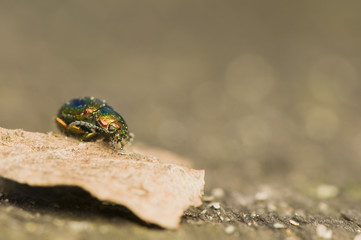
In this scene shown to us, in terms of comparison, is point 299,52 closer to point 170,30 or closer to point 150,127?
point 170,30

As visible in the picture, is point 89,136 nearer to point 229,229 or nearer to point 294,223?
point 229,229

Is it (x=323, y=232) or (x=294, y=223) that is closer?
(x=323, y=232)

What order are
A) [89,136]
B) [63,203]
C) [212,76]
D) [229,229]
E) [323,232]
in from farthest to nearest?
[212,76]
[89,136]
[323,232]
[229,229]
[63,203]

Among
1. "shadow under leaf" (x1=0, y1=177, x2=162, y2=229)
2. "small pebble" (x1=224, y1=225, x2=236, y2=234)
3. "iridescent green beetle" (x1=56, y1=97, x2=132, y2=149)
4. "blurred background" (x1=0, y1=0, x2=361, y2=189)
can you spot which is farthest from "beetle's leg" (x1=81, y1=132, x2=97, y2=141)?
"blurred background" (x1=0, y1=0, x2=361, y2=189)

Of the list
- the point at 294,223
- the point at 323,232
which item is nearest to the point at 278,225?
the point at 294,223

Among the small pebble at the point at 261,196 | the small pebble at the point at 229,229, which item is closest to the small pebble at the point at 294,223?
the small pebble at the point at 229,229
